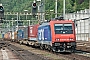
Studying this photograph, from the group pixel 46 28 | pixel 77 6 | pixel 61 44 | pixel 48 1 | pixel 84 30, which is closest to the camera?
pixel 61 44

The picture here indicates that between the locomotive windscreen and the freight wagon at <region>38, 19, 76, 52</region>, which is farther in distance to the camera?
the locomotive windscreen

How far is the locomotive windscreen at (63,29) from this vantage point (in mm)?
28797

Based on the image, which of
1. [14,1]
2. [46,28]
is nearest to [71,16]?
[46,28]

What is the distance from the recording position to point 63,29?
2888 cm

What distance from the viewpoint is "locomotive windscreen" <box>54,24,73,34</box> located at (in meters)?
28.8

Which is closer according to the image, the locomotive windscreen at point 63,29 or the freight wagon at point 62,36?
the freight wagon at point 62,36

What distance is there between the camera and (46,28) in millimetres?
31578

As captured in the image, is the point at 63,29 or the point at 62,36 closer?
the point at 62,36

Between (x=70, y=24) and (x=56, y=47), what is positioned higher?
(x=70, y=24)

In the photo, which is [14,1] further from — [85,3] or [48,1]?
[85,3]

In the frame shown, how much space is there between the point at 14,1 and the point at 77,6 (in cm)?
6217

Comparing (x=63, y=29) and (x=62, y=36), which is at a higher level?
(x=63, y=29)

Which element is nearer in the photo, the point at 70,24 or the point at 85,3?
the point at 70,24

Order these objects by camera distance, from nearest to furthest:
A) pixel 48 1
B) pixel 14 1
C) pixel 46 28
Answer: pixel 46 28
pixel 48 1
pixel 14 1
